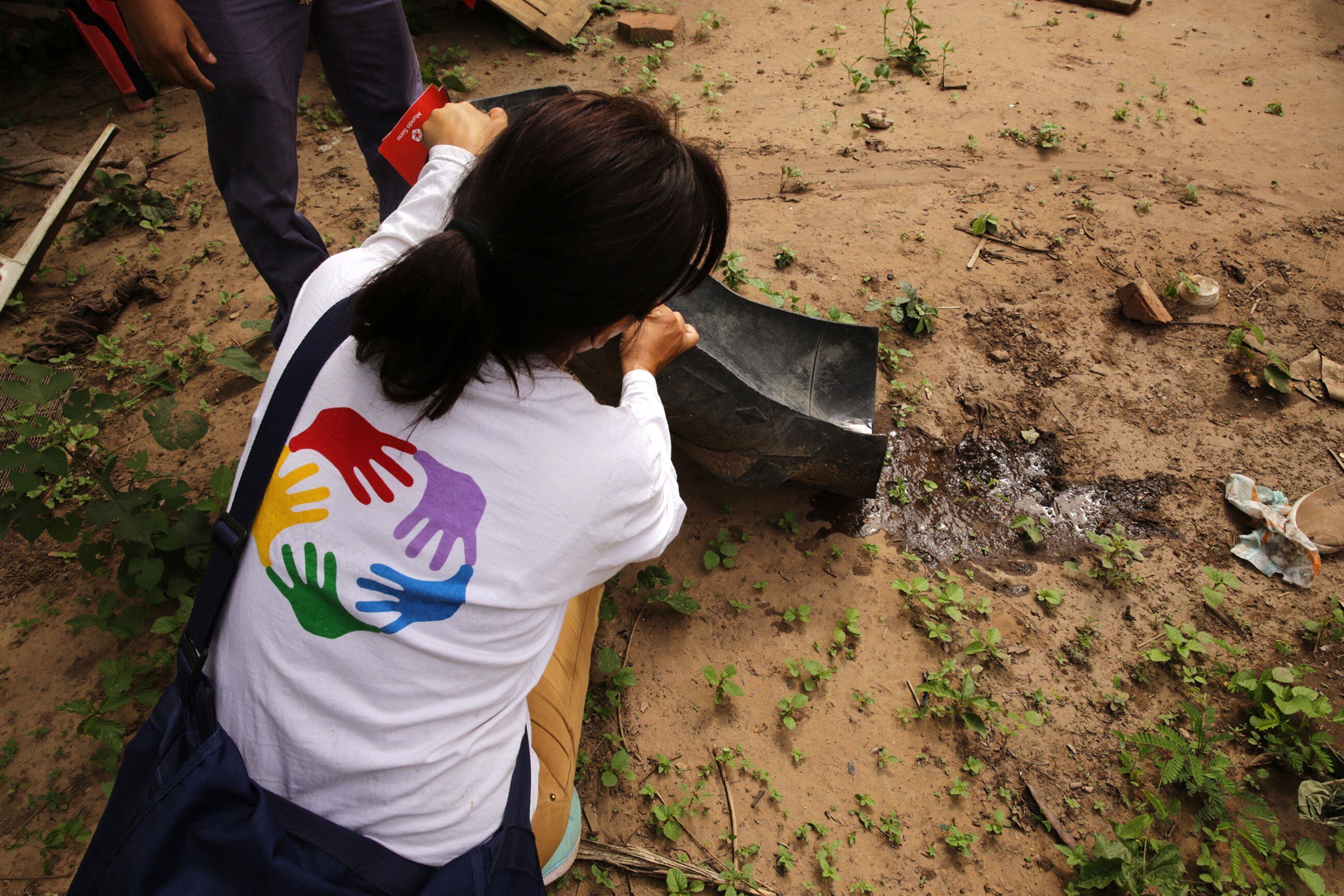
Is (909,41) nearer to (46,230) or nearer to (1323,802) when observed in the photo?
(1323,802)

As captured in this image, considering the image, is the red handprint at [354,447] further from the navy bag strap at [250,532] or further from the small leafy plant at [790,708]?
the small leafy plant at [790,708]

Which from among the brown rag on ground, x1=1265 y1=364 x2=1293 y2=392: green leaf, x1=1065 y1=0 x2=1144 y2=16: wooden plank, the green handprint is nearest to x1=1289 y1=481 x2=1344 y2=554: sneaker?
x1=1265 y1=364 x2=1293 y2=392: green leaf

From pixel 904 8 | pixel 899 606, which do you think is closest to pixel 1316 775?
pixel 899 606

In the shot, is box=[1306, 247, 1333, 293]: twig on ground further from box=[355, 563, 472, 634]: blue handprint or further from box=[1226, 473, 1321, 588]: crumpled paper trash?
box=[355, 563, 472, 634]: blue handprint

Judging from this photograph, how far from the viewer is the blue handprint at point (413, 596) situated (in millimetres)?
1037

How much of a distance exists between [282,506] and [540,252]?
1.86 ft

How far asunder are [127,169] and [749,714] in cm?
409

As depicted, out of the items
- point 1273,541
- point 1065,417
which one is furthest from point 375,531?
point 1273,541

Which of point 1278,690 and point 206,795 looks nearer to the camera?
point 206,795

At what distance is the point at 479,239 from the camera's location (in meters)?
0.97

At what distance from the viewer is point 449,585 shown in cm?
105

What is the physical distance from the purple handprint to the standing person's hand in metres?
1.56

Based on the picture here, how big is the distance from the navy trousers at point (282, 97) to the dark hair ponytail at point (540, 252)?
149cm

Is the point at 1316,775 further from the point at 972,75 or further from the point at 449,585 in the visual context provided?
the point at 972,75
